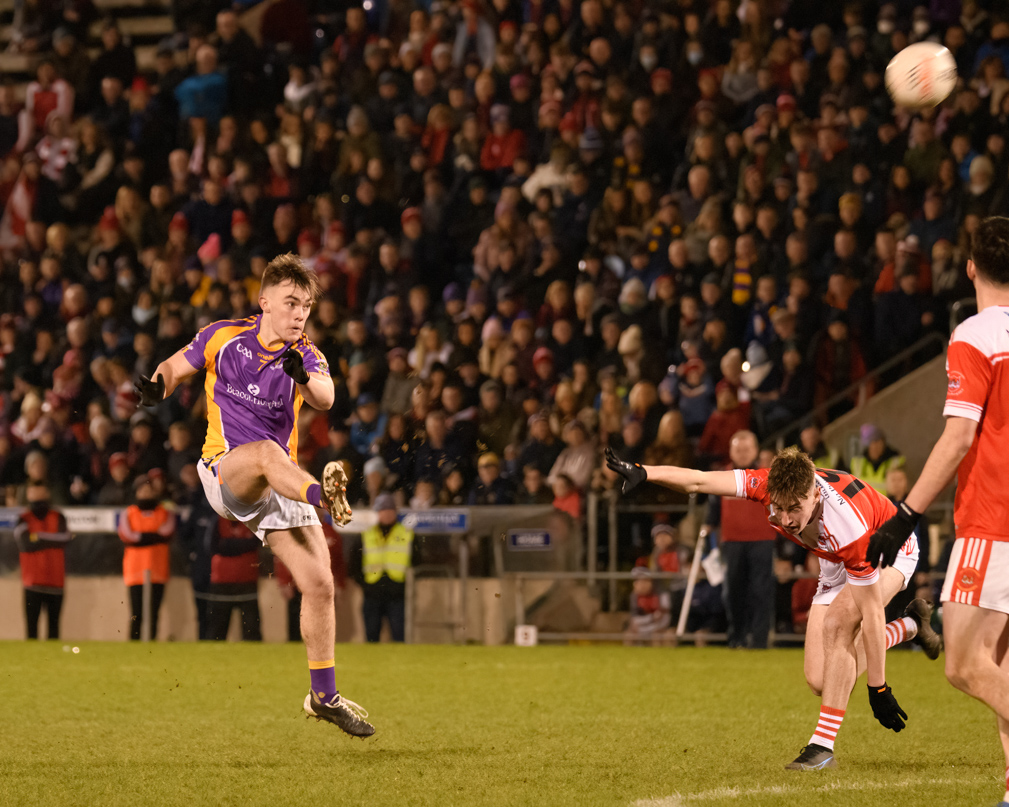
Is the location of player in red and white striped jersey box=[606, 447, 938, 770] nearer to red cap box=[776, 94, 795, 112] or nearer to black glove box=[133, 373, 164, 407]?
black glove box=[133, 373, 164, 407]

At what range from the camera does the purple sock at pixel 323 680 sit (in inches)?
277

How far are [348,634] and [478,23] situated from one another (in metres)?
8.68

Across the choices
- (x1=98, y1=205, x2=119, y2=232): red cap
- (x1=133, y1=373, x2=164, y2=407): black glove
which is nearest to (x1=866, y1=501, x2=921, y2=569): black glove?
(x1=133, y1=373, x2=164, y2=407): black glove

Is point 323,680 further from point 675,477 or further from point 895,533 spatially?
point 895,533

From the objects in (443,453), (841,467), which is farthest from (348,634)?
(841,467)

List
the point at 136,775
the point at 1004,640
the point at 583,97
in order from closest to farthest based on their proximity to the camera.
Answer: the point at 1004,640 → the point at 136,775 → the point at 583,97

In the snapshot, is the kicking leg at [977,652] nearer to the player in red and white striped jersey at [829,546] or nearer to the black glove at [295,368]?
the player in red and white striped jersey at [829,546]

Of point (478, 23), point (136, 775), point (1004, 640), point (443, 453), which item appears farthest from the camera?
point (478, 23)

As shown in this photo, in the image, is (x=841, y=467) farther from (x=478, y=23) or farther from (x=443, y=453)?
(x=478, y=23)

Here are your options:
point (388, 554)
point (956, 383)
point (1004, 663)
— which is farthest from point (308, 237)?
point (1004, 663)

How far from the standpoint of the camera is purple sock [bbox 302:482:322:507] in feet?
21.3

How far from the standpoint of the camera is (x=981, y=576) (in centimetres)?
491

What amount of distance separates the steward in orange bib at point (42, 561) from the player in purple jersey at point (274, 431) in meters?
8.60

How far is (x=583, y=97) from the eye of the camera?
17125mm
